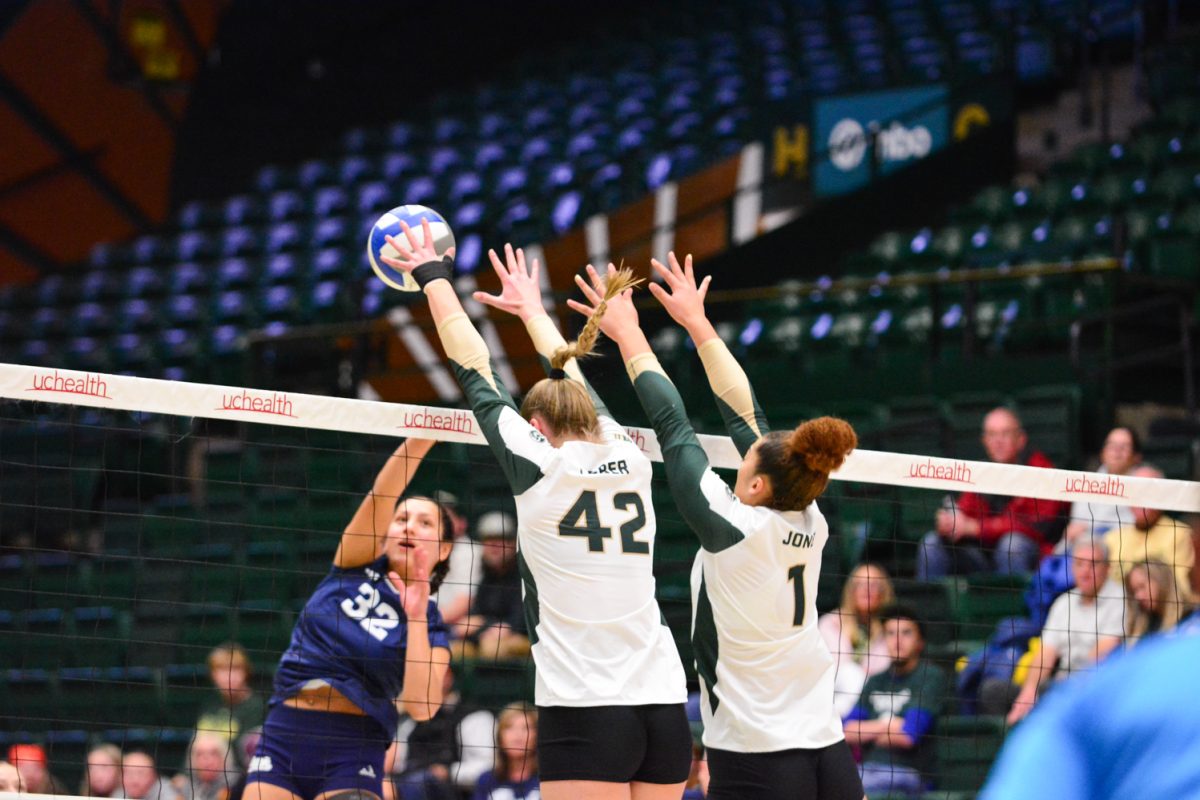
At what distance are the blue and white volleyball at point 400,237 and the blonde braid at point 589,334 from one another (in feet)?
1.86

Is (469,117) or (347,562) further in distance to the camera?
(469,117)

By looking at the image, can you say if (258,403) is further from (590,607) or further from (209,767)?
(209,767)

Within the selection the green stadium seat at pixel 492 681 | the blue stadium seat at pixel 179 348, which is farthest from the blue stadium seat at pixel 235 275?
the green stadium seat at pixel 492 681

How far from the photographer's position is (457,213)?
51.2ft

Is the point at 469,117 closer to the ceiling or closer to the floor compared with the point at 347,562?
closer to the ceiling

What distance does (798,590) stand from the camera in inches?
169

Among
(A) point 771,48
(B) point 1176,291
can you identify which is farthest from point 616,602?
(A) point 771,48

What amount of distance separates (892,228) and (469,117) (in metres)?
6.62

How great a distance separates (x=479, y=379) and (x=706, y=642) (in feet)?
3.22

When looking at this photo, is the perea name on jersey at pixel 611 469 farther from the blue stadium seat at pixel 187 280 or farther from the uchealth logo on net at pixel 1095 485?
the blue stadium seat at pixel 187 280

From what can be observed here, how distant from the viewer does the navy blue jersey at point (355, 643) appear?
15.7ft

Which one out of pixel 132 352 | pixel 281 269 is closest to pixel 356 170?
pixel 281 269

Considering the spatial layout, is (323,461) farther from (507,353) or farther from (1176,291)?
(1176,291)

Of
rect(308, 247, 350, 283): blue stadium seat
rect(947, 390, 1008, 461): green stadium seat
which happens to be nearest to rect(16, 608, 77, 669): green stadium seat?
rect(308, 247, 350, 283): blue stadium seat
